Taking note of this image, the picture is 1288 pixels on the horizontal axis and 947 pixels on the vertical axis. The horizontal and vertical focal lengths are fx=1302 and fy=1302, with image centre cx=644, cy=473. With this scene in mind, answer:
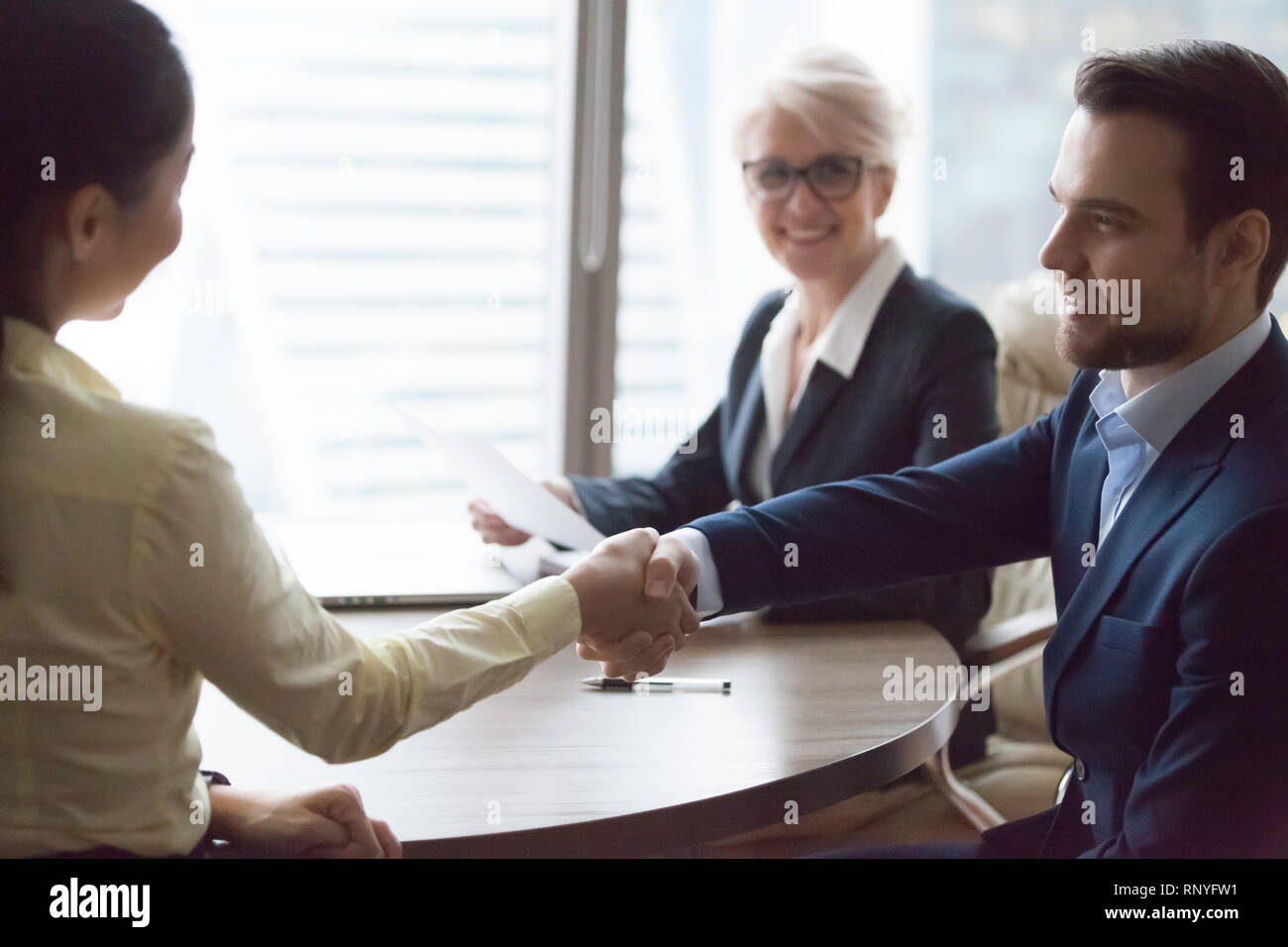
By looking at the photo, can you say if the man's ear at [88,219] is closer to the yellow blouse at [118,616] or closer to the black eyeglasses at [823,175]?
the yellow blouse at [118,616]

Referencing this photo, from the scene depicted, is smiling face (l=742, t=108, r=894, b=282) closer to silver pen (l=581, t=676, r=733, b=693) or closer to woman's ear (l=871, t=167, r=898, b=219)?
woman's ear (l=871, t=167, r=898, b=219)

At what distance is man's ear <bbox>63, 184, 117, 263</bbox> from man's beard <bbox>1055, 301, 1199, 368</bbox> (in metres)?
0.94

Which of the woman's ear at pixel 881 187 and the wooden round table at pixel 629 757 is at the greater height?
the woman's ear at pixel 881 187

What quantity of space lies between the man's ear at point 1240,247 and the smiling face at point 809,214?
0.94 m

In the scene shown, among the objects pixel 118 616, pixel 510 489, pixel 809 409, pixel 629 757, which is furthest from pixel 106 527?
pixel 809 409

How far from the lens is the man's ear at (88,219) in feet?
3.07

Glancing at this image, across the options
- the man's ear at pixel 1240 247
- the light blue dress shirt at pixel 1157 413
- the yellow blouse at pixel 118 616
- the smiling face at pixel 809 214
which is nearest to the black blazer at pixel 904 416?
the smiling face at pixel 809 214

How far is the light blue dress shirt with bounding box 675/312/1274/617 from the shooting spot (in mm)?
1307

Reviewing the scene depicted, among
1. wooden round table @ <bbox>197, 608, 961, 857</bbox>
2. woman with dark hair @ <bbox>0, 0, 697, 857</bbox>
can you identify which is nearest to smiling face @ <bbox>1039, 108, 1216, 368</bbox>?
wooden round table @ <bbox>197, 608, 961, 857</bbox>

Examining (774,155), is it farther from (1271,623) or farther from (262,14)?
(262,14)

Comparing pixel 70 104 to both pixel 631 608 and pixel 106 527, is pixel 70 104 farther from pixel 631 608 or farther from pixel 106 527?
pixel 631 608

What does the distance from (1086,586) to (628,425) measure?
2271 millimetres

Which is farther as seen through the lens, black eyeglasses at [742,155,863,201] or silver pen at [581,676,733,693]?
black eyeglasses at [742,155,863,201]
